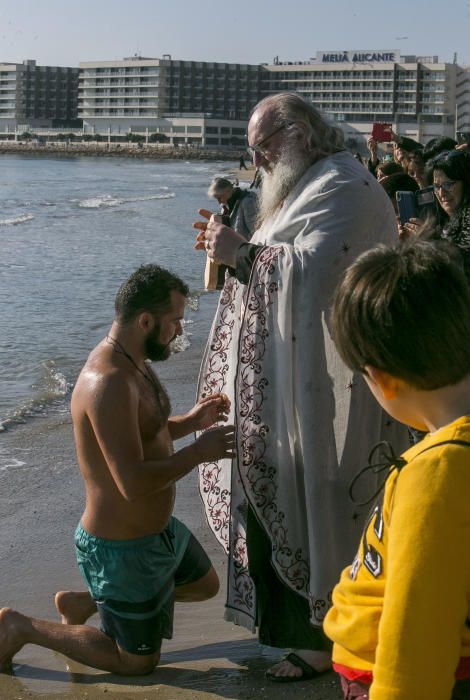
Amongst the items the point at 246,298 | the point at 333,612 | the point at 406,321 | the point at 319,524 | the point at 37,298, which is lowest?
the point at 37,298

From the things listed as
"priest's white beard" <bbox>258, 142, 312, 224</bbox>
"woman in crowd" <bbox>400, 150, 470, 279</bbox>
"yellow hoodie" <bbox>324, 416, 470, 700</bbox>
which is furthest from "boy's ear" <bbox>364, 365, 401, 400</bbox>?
"woman in crowd" <bbox>400, 150, 470, 279</bbox>

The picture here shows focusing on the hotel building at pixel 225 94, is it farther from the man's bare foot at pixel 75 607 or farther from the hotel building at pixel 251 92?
the man's bare foot at pixel 75 607

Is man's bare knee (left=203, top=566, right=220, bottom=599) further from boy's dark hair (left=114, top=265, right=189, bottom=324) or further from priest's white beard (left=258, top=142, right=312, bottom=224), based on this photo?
priest's white beard (left=258, top=142, right=312, bottom=224)

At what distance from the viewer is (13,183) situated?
54.2 meters

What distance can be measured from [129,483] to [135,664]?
60 centimetres

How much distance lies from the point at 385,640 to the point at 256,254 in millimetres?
2009

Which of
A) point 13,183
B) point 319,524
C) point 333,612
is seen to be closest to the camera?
point 333,612

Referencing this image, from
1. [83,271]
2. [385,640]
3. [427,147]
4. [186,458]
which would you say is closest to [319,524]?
[186,458]

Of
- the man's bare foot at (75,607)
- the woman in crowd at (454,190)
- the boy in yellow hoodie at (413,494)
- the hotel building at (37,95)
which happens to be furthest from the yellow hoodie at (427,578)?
the hotel building at (37,95)

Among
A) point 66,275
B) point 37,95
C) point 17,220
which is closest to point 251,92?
point 37,95

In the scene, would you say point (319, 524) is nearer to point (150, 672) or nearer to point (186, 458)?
point (186, 458)

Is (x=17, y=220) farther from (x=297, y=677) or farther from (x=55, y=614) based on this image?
(x=297, y=677)

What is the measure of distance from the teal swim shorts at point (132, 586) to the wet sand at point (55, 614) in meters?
0.14

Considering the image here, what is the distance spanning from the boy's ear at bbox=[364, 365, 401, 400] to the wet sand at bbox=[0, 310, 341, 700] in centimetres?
184
